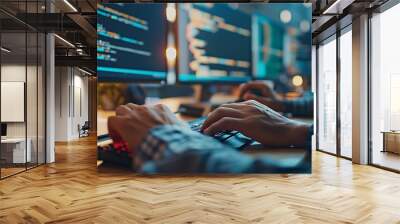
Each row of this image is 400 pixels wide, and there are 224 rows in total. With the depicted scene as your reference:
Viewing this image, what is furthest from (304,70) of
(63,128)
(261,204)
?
(63,128)

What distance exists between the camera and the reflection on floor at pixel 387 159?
6969 mm

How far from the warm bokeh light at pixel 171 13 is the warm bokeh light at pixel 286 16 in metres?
1.86

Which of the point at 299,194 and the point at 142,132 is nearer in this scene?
Result: the point at 299,194

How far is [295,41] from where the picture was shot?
6.40 metres

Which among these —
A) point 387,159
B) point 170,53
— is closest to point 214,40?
point 170,53

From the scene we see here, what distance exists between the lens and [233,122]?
6.23 m

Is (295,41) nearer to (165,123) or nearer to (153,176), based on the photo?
(165,123)

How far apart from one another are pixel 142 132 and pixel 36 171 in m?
2.34

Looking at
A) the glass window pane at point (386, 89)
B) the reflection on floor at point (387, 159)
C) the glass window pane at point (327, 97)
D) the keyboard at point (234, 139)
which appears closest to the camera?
the keyboard at point (234, 139)

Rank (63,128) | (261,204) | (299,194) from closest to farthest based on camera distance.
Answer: (261,204) → (299,194) → (63,128)

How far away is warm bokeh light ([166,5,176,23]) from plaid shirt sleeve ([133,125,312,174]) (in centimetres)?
187

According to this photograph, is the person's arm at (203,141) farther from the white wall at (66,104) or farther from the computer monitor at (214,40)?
the white wall at (66,104)

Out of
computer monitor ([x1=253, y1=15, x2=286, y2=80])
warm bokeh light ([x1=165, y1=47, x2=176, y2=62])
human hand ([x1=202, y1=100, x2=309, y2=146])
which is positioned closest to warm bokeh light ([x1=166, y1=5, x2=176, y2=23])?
warm bokeh light ([x1=165, y1=47, x2=176, y2=62])

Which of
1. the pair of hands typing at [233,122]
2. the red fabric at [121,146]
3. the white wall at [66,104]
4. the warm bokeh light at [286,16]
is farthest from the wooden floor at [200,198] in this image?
the white wall at [66,104]
